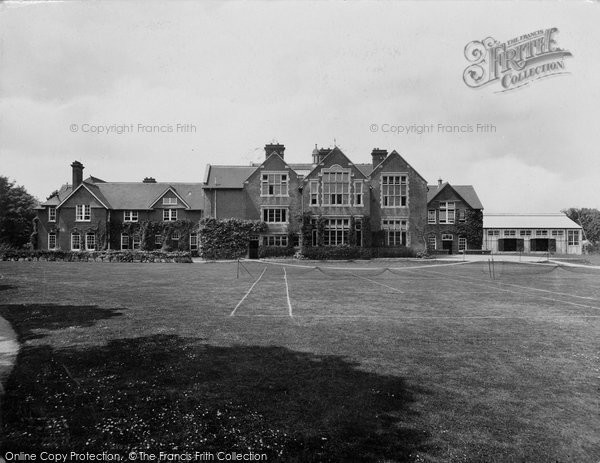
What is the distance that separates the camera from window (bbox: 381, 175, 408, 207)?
146 feet

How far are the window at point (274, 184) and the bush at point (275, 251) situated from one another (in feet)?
21.1

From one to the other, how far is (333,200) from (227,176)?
13.6 m

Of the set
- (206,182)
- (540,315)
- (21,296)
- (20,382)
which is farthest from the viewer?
(206,182)

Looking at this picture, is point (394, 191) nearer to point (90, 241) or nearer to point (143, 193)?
point (143, 193)

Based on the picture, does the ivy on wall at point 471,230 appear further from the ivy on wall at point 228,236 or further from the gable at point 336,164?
the ivy on wall at point 228,236

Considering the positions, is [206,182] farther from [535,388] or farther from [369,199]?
[535,388]

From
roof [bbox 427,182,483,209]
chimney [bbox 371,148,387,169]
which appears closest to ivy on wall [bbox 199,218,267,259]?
chimney [bbox 371,148,387,169]

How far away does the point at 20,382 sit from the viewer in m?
6.09

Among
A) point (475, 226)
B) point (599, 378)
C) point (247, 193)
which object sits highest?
point (247, 193)

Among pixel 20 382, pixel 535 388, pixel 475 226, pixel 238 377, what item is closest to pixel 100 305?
pixel 20 382

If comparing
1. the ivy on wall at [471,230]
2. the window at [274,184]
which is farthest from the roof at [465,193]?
the window at [274,184]

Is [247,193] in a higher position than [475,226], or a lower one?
higher

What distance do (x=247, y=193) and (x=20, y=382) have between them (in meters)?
38.7

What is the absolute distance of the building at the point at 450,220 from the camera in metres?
53.9
